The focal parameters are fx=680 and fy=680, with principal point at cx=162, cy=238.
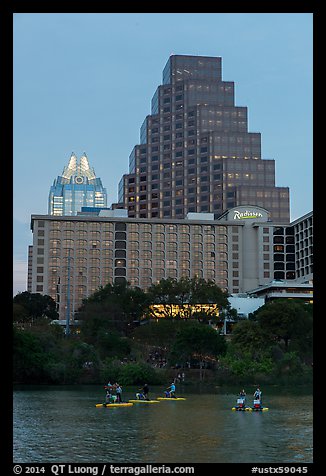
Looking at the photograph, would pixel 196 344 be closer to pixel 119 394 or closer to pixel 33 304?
A: pixel 119 394

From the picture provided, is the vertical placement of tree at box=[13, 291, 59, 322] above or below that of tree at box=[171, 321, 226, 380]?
above

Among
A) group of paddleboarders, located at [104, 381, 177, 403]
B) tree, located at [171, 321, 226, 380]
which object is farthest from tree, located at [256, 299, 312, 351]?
group of paddleboarders, located at [104, 381, 177, 403]

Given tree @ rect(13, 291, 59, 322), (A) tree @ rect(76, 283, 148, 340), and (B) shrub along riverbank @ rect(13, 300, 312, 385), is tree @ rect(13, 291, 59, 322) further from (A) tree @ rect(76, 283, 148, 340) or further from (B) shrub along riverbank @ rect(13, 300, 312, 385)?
(B) shrub along riverbank @ rect(13, 300, 312, 385)

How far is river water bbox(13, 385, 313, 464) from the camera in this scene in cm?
3662

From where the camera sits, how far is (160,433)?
47000 millimetres

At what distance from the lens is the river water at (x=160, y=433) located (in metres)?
36.6

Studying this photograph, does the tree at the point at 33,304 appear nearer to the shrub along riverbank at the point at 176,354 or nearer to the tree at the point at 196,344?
the shrub along riverbank at the point at 176,354

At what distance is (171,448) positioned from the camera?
3916cm

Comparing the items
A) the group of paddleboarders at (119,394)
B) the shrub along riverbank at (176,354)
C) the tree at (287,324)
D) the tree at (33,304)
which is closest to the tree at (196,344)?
the shrub along riverbank at (176,354)

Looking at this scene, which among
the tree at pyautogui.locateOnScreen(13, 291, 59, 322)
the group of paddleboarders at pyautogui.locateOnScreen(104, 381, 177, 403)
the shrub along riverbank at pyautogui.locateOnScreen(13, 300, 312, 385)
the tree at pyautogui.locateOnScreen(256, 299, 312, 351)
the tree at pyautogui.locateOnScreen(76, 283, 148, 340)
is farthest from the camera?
the tree at pyautogui.locateOnScreen(13, 291, 59, 322)

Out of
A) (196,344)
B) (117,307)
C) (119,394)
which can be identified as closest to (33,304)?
(117,307)
